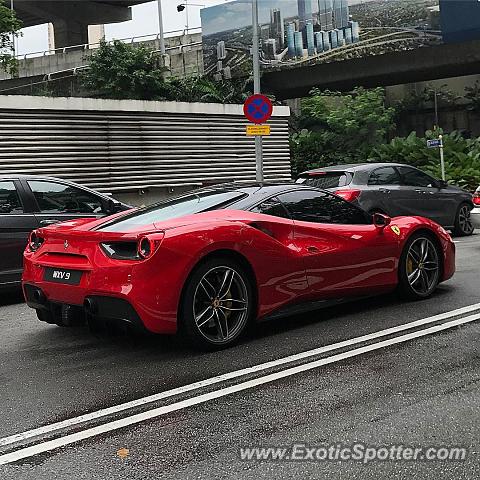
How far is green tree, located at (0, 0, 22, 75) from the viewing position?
26.4m

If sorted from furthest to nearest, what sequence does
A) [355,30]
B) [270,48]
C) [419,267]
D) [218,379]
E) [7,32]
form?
1. [270,48]
2. [355,30]
3. [7,32]
4. [419,267]
5. [218,379]

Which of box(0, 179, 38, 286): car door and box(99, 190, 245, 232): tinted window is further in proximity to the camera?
box(0, 179, 38, 286): car door

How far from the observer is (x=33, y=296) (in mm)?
5438

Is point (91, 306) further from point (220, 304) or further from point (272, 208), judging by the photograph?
point (272, 208)

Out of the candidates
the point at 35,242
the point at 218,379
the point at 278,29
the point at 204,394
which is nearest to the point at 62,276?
the point at 35,242

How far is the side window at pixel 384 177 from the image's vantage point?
1121 cm

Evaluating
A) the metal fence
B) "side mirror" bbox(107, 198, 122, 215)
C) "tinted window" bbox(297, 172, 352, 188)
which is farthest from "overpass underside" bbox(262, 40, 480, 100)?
"side mirror" bbox(107, 198, 122, 215)

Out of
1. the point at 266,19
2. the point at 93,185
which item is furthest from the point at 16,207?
the point at 266,19

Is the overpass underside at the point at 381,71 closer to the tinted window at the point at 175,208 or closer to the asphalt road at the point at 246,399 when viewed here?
the asphalt road at the point at 246,399

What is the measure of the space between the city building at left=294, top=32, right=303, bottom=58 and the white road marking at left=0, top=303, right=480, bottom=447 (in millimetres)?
27425

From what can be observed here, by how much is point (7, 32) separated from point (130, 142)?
12748mm

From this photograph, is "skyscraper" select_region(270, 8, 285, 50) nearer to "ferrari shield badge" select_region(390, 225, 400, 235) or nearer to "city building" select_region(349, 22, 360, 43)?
"city building" select_region(349, 22, 360, 43)

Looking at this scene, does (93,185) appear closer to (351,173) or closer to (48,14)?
(351,173)

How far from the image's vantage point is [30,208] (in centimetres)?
788
